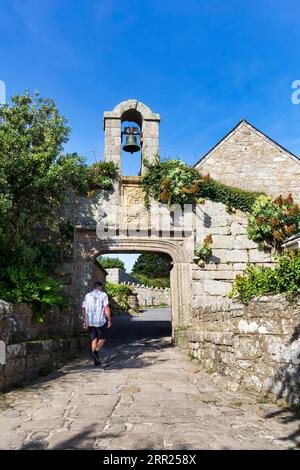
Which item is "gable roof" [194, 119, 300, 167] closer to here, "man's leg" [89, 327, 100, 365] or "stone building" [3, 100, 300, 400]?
"stone building" [3, 100, 300, 400]

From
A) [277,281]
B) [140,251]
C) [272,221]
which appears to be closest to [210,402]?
[277,281]

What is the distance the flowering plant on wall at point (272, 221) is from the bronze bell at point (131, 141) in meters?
3.65

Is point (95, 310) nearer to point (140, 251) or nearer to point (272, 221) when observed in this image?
point (140, 251)

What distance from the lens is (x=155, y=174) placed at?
9930 millimetres

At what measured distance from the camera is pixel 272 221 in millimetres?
9586

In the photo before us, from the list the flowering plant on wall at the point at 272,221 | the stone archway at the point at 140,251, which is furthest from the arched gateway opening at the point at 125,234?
the flowering plant on wall at the point at 272,221

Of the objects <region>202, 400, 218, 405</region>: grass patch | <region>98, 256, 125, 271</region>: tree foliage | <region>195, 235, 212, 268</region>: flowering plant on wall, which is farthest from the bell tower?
<region>98, 256, 125, 271</region>: tree foliage

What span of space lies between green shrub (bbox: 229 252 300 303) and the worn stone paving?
1.32 m

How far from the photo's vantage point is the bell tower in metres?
10.1

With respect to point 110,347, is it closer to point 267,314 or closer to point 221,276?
point 221,276

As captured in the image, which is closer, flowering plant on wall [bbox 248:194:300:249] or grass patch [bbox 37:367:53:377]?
grass patch [bbox 37:367:53:377]

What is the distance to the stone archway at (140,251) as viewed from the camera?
945 centimetres

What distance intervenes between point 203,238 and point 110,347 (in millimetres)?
3668
